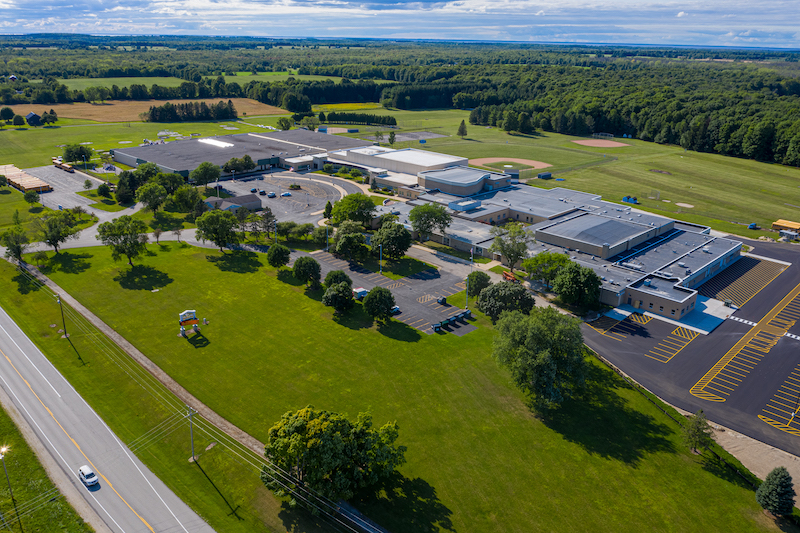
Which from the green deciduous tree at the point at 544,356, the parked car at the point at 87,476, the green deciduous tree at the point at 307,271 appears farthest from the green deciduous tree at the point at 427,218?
the parked car at the point at 87,476

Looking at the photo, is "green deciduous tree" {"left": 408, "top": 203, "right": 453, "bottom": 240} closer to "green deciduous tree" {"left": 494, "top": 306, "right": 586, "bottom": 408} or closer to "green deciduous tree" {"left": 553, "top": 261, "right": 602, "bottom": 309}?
"green deciduous tree" {"left": 553, "top": 261, "right": 602, "bottom": 309}

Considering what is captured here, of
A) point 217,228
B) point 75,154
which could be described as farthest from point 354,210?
point 75,154

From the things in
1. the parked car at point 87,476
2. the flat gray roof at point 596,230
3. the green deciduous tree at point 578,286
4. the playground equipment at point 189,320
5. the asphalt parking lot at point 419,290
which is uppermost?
the flat gray roof at point 596,230

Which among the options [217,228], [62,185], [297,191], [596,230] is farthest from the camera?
[62,185]

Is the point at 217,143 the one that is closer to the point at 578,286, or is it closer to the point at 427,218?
the point at 427,218

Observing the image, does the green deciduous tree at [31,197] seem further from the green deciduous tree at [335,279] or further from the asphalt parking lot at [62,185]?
the green deciduous tree at [335,279]

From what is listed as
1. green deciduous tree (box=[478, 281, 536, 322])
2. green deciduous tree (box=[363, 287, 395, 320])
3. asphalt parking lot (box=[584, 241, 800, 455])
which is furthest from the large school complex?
green deciduous tree (box=[363, 287, 395, 320])

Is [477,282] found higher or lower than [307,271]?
higher
